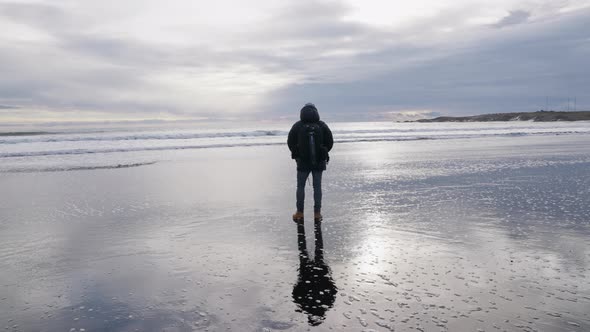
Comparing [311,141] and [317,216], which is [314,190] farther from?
[311,141]

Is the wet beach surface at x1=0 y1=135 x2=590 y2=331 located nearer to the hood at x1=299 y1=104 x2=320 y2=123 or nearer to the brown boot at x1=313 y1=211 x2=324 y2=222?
the brown boot at x1=313 y1=211 x2=324 y2=222

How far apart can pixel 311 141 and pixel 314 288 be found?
4.15m

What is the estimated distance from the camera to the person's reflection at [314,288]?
4176 millimetres

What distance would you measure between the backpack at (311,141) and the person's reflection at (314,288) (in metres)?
2.61

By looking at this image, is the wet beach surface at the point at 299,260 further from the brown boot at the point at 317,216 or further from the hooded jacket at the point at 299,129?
the hooded jacket at the point at 299,129

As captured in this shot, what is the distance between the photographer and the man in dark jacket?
27.8 feet

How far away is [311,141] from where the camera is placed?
8492mm

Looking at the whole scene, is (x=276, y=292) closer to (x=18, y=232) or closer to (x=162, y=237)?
(x=162, y=237)

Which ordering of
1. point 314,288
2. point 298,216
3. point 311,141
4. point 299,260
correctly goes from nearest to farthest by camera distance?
point 314,288 < point 299,260 < point 298,216 < point 311,141

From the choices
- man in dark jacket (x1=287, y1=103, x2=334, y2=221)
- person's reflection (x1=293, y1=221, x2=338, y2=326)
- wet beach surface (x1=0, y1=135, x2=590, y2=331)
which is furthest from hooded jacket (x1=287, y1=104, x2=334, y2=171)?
person's reflection (x1=293, y1=221, x2=338, y2=326)

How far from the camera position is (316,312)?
413 cm

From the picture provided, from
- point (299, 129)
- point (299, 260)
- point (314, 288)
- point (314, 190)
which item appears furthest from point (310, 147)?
point (314, 288)

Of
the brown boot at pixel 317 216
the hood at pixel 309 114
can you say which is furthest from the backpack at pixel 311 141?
the brown boot at pixel 317 216

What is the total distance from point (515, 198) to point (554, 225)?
2774 millimetres
